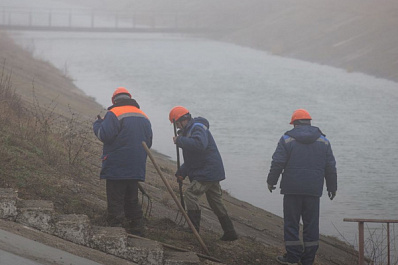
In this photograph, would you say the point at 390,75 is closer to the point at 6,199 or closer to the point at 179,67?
the point at 179,67

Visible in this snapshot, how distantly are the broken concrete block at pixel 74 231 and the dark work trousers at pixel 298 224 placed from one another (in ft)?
7.73

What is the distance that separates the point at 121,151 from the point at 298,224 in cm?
223

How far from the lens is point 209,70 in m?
44.2

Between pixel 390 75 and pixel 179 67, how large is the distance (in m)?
12.9

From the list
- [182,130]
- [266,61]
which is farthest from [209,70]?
[182,130]

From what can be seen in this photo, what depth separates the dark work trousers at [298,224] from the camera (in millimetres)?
8555

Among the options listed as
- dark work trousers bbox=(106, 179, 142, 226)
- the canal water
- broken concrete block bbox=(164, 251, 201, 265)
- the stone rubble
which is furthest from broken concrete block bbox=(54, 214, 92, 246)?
the canal water

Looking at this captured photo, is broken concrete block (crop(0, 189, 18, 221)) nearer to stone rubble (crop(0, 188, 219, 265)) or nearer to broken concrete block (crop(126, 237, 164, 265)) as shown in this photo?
stone rubble (crop(0, 188, 219, 265))

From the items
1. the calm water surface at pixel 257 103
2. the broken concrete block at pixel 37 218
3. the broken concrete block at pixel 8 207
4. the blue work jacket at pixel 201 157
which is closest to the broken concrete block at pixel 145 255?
the broken concrete block at pixel 37 218

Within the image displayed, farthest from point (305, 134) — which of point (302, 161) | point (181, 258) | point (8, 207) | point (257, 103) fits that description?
point (257, 103)

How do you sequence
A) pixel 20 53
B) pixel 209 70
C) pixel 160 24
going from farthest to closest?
pixel 160 24, pixel 209 70, pixel 20 53

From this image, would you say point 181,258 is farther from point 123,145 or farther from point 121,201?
point 123,145

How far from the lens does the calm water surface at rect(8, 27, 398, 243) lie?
17.3 meters

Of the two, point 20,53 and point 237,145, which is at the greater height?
point 20,53
